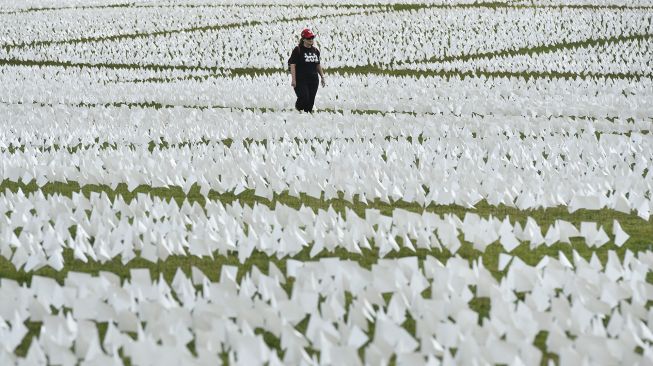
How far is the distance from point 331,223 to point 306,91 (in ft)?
33.8

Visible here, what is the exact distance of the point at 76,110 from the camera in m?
19.8

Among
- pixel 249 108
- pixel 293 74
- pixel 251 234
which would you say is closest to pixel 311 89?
pixel 293 74

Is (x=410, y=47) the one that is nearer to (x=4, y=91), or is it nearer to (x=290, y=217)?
(x=4, y=91)

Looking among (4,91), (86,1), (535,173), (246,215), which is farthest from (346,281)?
(86,1)

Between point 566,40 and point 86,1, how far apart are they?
3096cm

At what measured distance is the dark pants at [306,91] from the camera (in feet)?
61.4

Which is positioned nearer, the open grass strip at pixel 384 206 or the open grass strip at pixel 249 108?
the open grass strip at pixel 384 206

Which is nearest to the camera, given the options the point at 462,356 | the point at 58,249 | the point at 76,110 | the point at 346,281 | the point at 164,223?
the point at 462,356

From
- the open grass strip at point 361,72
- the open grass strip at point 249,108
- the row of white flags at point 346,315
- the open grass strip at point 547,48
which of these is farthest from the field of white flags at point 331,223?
the open grass strip at point 547,48

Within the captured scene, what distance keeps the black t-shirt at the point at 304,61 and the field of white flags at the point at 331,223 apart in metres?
1.17

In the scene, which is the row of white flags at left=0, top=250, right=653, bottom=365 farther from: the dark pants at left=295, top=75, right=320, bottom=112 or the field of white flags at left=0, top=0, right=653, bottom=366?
the dark pants at left=295, top=75, right=320, bottom=112

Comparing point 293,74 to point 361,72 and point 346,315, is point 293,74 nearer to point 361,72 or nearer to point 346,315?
point 361,72

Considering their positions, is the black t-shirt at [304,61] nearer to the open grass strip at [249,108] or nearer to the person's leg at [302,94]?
the person's leg at [302,94]

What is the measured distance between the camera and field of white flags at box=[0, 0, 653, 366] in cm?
580
